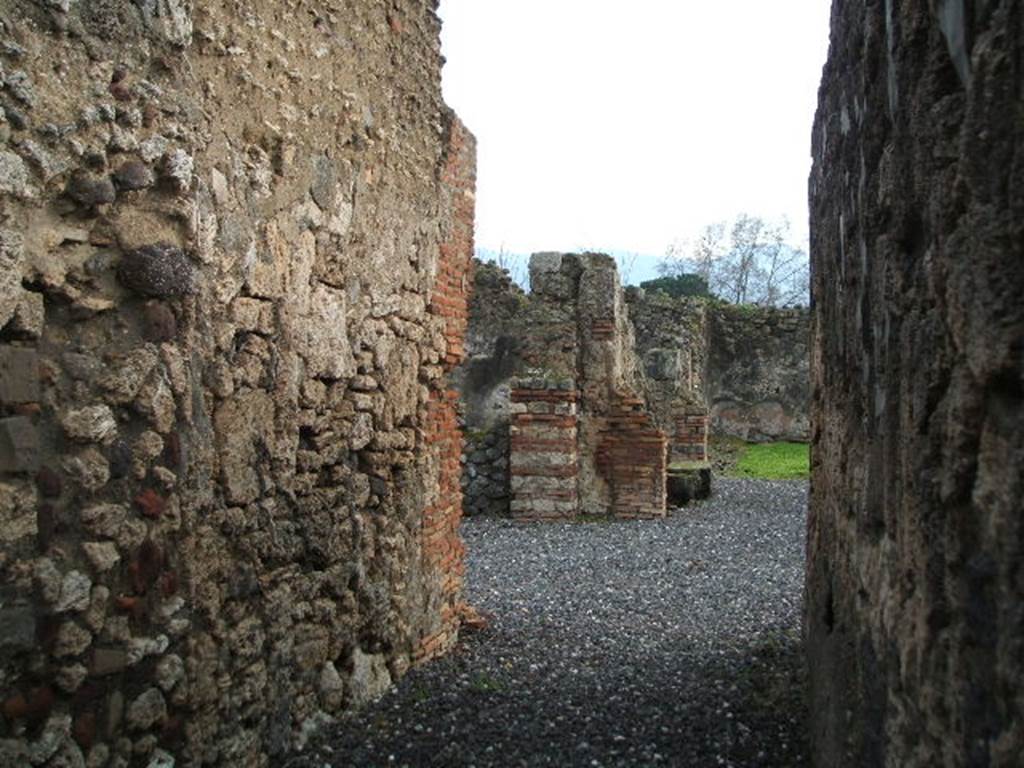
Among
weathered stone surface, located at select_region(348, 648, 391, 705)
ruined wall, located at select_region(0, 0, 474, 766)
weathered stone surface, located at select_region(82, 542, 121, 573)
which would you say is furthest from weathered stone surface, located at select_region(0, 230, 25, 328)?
weathered stone surface, located at select_region(348, 648, 391, 705)

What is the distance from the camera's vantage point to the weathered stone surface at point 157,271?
9.38 feet

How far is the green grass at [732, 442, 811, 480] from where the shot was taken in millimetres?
16594

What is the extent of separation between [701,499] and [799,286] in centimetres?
2902

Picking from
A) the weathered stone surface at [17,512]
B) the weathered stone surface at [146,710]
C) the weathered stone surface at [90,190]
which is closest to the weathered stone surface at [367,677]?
the weathered stone surface at [146,710]

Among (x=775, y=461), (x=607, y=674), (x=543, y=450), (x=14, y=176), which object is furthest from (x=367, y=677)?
(x=775, y=461)

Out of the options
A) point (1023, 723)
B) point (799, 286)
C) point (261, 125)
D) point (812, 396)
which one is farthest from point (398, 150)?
point (799, 286)

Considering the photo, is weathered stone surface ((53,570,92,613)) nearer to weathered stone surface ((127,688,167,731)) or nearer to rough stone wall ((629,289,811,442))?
weathered stone surface ((127,688,167,731))

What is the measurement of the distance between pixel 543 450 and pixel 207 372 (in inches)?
312

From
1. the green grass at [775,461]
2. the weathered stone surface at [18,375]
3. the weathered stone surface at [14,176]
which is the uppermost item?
the weathered stone surface at [14,176]

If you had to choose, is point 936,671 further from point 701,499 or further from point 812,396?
point 701,499

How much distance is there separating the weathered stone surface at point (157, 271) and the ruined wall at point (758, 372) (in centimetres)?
1942

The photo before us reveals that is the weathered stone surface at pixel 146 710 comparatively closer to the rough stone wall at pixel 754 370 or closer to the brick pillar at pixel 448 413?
the brick pillar at pixel 448 413

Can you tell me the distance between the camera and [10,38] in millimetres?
2465

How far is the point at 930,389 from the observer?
5.96 feet
